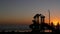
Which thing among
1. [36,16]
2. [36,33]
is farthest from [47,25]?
[36,33]

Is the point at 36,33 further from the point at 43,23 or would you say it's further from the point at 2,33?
the point at 43,23

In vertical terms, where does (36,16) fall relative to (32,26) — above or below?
above

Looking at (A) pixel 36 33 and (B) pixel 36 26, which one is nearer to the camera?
(A) pixel 36 33

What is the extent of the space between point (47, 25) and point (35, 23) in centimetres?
333

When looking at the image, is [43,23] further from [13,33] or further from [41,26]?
[13,33]

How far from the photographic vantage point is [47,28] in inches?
1812

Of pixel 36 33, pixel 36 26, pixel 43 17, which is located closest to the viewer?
pixel 36 33

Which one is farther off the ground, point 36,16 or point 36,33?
point 36,16

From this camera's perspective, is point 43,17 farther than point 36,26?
Yes

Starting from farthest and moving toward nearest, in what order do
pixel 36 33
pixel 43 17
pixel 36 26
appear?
pixel 43 17 < pixel 36 26 < pixel 36 33

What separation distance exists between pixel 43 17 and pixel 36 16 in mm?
2149

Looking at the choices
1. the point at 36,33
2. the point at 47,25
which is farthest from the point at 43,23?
the point at 36,33

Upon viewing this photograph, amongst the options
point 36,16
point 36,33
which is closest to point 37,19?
point 36,16

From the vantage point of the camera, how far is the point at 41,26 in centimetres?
4388
